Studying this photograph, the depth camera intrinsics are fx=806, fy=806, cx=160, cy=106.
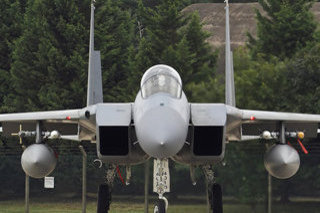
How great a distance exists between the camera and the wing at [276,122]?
44.2ft

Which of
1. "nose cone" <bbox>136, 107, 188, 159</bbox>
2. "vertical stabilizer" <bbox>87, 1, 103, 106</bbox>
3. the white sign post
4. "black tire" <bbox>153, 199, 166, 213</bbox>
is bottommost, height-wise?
"black tire" <bbox>153, 199, 166, 213</bbox>

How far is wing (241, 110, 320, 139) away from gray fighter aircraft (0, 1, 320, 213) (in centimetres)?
2

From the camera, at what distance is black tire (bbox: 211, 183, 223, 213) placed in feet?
46.9

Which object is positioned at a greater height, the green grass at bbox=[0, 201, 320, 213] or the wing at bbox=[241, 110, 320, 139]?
the wing at bbox=[241, 110, 320, 139]

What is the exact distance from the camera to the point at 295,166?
1284 cm

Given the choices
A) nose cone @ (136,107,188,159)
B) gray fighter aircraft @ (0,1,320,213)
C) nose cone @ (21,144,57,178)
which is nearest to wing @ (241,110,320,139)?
gray fighter aircraft @ (0,1,320,213)

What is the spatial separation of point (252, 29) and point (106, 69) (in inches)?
1725

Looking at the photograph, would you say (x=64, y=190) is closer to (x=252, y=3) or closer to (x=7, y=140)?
(x=7, y=140)

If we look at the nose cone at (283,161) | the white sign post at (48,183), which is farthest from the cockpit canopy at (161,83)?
the white sign post at (48,183)

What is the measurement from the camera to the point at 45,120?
14016 millimetres

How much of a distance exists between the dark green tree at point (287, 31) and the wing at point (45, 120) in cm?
1722

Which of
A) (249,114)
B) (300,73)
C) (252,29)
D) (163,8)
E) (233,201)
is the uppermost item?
(252,29)

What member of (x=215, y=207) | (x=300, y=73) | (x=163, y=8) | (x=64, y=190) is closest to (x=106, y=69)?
(x=163, y=8)

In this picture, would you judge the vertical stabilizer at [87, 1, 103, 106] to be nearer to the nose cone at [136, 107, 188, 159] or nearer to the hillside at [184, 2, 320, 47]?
the nose cone at [136, 107, 188, 159]
